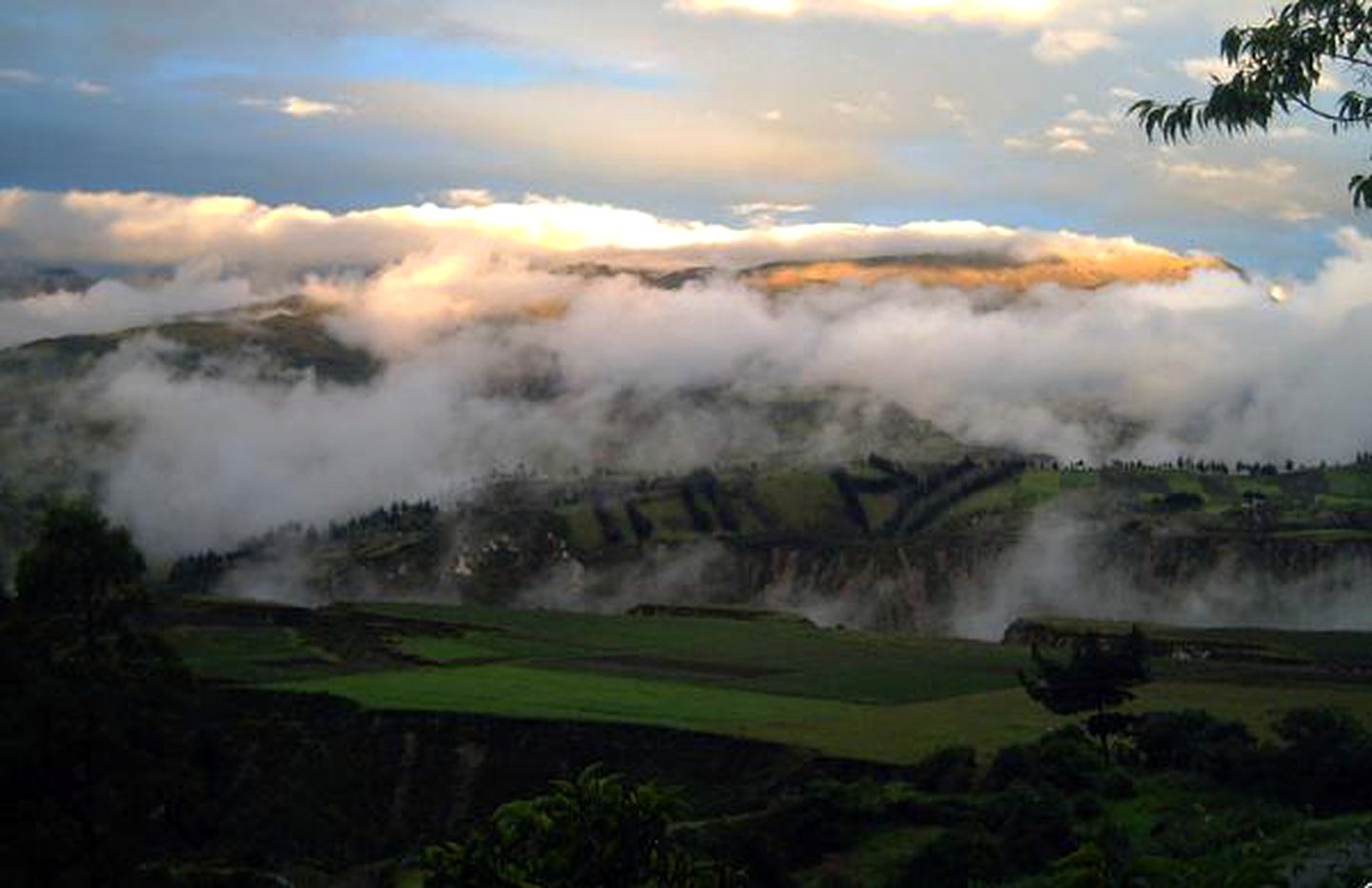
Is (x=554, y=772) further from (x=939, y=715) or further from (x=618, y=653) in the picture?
(x=618, y=653)

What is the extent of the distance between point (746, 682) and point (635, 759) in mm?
44503

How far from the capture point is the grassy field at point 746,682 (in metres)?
117

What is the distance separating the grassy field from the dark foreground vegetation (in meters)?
0.79

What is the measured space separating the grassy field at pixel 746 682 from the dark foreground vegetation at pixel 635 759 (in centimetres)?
79

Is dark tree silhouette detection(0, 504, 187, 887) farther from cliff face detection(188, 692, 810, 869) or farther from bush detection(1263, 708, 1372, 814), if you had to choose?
cliff face detection(188, 692, 810, 869)

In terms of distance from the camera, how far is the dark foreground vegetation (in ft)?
112

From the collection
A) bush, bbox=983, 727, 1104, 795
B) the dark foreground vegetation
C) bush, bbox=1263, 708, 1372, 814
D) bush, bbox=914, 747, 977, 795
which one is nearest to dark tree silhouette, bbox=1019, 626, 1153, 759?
the dark foreground vegetation

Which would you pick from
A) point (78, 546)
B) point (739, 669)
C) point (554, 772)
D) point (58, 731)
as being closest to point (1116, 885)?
point (58, 731)

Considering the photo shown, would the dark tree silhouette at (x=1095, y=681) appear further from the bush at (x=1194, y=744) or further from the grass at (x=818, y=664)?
the grass at (x=818, y=664)

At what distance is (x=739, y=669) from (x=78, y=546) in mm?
130347

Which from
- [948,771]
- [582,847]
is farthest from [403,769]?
[582,847]

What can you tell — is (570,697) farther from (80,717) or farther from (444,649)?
(80,717)

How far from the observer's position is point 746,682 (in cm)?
15412

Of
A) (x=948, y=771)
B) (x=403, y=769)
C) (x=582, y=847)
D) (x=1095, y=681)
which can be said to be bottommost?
(x=403, y=769)
